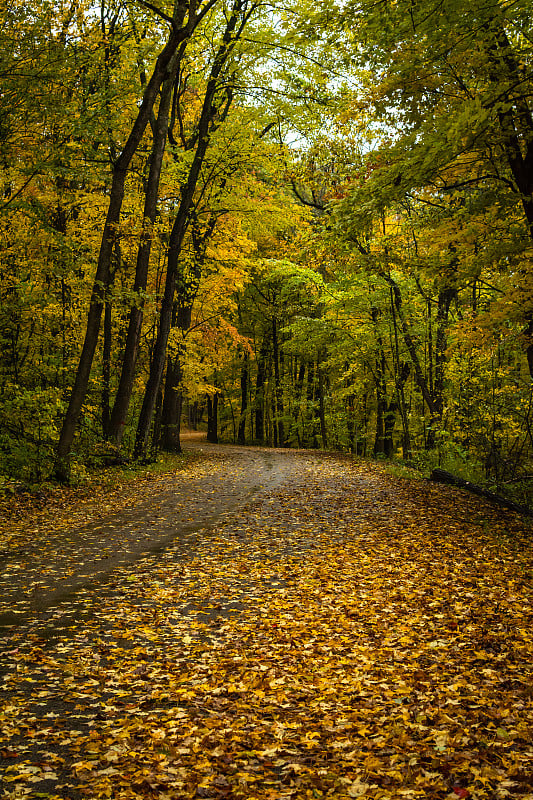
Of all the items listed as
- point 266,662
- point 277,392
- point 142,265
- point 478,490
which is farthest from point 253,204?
point 266,662

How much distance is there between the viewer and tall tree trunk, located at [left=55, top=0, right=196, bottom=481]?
516 inches

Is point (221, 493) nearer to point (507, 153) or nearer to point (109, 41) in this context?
point (507, 153)

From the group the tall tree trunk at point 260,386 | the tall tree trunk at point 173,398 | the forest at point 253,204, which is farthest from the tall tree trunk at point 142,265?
the tall tree trunk at point 260,386

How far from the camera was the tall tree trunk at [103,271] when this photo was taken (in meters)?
13.1

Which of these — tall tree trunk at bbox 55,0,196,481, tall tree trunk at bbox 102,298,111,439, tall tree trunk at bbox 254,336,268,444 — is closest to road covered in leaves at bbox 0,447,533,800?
tall tree trunk at bbox 55,0,196,481

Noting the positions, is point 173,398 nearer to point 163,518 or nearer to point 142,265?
point 142,265

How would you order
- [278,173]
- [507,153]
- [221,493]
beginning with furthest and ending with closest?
[278,173]
[221,493]
[507,153]

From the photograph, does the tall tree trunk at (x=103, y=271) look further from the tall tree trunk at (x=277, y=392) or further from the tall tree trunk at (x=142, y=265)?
the tall tree trunk at (x=277, y=392)

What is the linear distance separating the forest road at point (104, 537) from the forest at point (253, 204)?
2.23 m

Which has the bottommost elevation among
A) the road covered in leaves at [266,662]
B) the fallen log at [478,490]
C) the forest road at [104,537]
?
the road covered in leaves at [266,662]

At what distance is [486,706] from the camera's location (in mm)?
4246

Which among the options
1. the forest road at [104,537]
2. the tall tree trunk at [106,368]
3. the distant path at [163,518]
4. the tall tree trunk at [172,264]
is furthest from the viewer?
the tall tree trunk at [106,368]

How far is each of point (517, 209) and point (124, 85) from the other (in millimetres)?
Answer: 8294

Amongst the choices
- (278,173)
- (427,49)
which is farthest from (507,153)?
(278,173)
